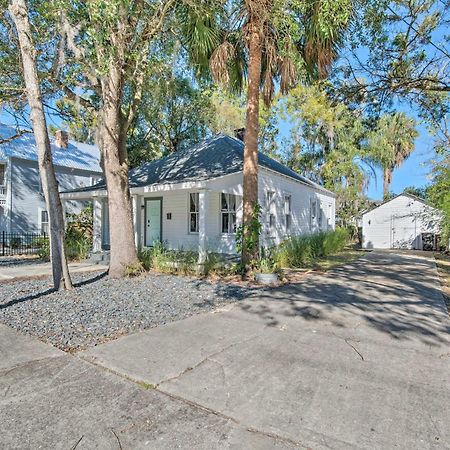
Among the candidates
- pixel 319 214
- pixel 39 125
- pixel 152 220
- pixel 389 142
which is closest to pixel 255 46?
pixel 39 125

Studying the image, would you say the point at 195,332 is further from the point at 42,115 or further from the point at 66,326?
the point at 42,115

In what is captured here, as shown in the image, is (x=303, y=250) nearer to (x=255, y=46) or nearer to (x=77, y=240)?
(x=255, y=46)

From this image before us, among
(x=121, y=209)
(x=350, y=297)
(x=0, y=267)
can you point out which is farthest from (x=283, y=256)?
(x=0, y=267)

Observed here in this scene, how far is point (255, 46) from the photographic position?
930cm

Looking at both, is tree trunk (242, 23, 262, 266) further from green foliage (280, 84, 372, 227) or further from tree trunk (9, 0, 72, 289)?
green foliage (280, 84, 372, 227)


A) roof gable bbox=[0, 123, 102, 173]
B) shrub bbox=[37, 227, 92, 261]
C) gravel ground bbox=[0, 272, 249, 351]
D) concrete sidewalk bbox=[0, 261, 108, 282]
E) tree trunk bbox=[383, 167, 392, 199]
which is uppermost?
roof gable bbox=[0, 123, 102, 173]

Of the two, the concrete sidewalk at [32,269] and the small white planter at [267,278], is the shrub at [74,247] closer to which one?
the concrete sidewalk at [32,269]

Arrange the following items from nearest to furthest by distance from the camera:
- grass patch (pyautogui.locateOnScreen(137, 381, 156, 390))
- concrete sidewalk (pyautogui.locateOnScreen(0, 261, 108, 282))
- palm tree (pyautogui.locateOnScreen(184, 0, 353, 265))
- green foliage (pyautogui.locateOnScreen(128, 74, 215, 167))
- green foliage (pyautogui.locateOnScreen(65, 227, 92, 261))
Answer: grass patch (pyautogui.locateOnScreen(137, 381, 156, 390)) → palm tree (pyautogui.locateOnScreen(184, 0, 353, 265)) → concrete sidewalk (pyautogui.locateOnScreen(0, 261, 108, 282)) → green foliage (pyautogui.locateOnScreen(65, 227, 92, 261)) → green foliage (pyautogui.locateOnScreen(128, 74, 215, 167))

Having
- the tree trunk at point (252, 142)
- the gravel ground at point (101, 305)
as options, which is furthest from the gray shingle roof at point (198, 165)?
the gravel ground at point (101, 305)

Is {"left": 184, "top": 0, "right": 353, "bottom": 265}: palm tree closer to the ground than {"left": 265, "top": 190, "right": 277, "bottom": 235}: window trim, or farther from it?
farther from it

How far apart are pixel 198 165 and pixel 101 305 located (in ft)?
28.0

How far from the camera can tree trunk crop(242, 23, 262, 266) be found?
30.6 ft

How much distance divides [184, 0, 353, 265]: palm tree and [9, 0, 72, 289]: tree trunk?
430cm

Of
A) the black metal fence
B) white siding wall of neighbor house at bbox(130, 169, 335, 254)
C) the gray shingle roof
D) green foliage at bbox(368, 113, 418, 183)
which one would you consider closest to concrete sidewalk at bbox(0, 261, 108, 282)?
white siding wall of neighbor house at bbox(130, 169, 335, 254)
